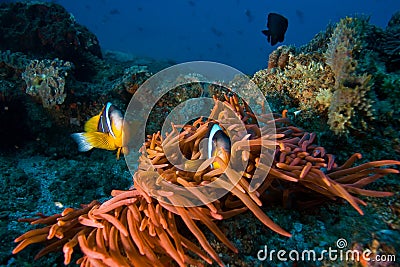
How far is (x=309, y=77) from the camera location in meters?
3.48

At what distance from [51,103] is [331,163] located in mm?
3859

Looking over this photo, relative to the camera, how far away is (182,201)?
6.13 ft

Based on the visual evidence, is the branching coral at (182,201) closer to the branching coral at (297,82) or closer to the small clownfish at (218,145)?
the small clownfish at (218,145)

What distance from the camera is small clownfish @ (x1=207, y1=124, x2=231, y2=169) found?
6.38 feet

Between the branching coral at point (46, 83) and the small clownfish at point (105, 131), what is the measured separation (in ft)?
4.52

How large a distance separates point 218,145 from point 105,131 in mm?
1520

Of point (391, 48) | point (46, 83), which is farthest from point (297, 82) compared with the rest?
point (46, 83)

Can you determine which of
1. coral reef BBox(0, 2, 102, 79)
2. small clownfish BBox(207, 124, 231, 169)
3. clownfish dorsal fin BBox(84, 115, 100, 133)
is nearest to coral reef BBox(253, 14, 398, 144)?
small clownfish BBox(207, 124, 231, 169)

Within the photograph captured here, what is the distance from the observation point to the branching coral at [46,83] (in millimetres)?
4289

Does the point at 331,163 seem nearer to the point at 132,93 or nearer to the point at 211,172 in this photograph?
the point at 211,172

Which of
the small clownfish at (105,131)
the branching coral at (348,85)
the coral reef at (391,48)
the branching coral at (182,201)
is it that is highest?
the coral reef at (391,48)

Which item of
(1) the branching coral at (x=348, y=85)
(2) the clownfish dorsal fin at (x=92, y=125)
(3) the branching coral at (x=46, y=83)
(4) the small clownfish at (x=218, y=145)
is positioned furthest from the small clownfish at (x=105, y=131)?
(1) the branching coral at (x=348, y=85)

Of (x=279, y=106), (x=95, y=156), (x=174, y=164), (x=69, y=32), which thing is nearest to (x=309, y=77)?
(x=279, y=106)

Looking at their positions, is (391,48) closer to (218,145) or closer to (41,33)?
(218,145)
